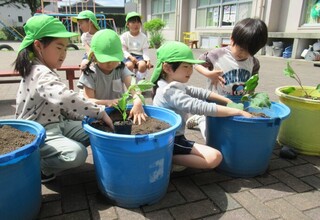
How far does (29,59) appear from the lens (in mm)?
1817

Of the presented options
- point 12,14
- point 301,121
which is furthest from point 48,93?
point 12,14

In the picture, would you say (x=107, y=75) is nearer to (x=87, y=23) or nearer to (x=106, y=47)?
(x=106, y=47)

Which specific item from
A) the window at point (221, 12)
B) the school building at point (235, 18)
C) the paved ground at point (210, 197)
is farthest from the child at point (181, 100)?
the window at point (221, 12)

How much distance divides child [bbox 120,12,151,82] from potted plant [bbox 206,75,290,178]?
223 centimetres

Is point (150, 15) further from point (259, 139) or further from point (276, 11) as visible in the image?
point (259, 139)

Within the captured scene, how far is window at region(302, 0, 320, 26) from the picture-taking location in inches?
348

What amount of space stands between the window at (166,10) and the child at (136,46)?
13.5m

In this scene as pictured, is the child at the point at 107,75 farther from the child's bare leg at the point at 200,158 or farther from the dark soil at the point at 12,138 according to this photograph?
the dark soil at the point at 12,138

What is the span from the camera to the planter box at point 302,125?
7.89 ft

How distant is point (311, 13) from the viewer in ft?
30.0

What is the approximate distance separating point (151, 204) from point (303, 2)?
31.9 ft

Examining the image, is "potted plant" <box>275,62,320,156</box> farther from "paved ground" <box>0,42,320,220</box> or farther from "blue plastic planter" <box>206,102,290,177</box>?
"blue plastic planter" <box>206,102,290,177</box>

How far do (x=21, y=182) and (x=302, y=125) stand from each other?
88.1 inches

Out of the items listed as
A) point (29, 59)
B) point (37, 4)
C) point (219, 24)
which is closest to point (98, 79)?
point (29, 59)
